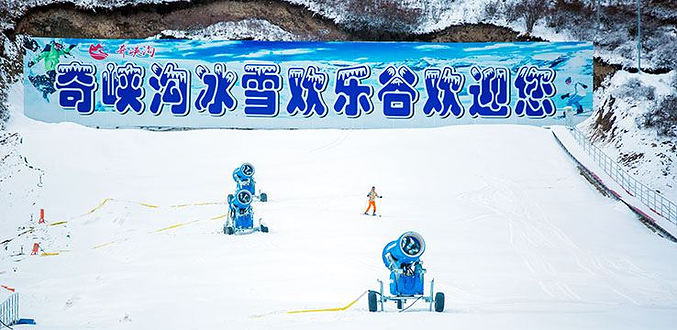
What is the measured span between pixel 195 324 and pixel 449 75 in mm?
23096

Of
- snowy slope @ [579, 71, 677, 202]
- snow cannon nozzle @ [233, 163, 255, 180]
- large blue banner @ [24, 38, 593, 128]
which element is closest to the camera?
snow cannon nozzle @ [233, 163, 255, 180]

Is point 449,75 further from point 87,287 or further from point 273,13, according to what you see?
point 87,287

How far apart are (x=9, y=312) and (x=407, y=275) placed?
17.0 ft

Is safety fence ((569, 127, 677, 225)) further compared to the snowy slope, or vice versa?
the snowy slope

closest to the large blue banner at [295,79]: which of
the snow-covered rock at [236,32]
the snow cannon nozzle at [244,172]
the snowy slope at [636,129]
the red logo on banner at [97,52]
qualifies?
the red logo on banner at [97,52]

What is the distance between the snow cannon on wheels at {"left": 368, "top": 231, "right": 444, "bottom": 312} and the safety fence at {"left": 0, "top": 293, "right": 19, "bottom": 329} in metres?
4.48

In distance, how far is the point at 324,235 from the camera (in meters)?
18.3

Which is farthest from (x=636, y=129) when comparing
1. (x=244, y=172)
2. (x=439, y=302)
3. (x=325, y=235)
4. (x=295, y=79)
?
(x=439, y=302)

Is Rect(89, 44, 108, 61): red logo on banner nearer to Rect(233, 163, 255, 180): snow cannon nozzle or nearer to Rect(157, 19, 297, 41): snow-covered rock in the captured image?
Rect(157, 19, 297, 41): snow-covered rock

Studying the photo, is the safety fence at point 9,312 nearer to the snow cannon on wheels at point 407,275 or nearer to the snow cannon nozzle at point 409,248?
the snow cannon on wheels at point 407,275

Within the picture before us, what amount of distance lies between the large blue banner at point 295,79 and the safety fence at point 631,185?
369 centimetres

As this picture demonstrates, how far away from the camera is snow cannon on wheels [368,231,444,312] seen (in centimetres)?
1170

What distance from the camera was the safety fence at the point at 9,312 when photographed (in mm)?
11020

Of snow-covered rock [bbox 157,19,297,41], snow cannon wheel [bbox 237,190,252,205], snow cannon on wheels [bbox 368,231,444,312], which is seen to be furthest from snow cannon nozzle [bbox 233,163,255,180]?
snow-covered rock [bbox 157,19,297,41]
